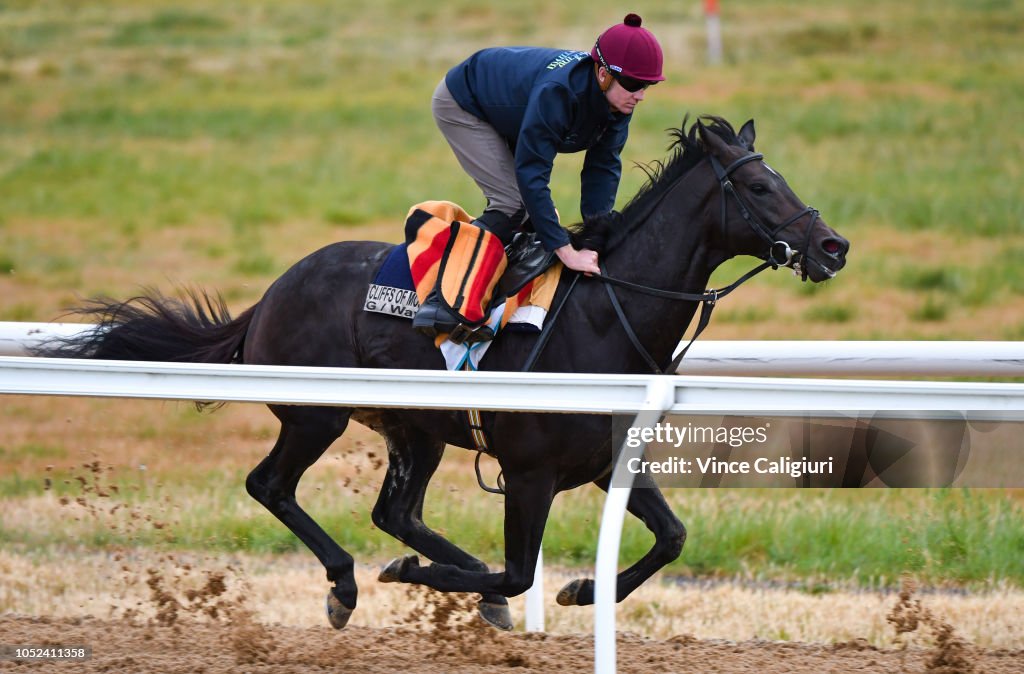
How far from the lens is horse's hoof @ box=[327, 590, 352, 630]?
14.8 feet

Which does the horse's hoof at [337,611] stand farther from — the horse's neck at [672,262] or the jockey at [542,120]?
the horse's neck at [672,262]

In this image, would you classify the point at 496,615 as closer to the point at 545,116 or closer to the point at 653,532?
the point at 653,532

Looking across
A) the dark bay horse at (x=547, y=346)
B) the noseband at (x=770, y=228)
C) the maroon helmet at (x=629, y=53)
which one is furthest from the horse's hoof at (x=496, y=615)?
the maroon helmet at (x=629, y=53)

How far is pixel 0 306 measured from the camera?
36.3 ft

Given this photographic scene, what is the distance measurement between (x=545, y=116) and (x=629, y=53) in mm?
324

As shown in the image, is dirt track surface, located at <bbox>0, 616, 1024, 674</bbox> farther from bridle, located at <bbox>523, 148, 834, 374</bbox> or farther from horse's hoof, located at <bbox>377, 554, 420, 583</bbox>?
bridle, located at <bbox>523, 148, 834, 374</bbox>

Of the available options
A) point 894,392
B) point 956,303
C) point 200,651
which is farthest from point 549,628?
point 956,303

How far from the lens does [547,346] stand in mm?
4160

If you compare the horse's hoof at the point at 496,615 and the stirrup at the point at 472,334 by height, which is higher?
the stirrup at the point at 472,334

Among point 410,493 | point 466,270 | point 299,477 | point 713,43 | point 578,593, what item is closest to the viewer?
point 466,270

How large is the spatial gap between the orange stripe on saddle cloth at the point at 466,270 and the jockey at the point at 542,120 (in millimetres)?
80

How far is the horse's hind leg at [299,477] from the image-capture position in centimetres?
453

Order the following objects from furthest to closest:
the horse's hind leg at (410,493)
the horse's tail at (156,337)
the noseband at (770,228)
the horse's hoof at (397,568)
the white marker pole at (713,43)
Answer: the white marker pole at (713,43) < the horse's tail at (156,337) < the horse's hind leg at (410,493) < the horse's hoof at (397,568) < the noseband at (770,228)

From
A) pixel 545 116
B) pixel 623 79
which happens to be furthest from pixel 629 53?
pixel 545 116
